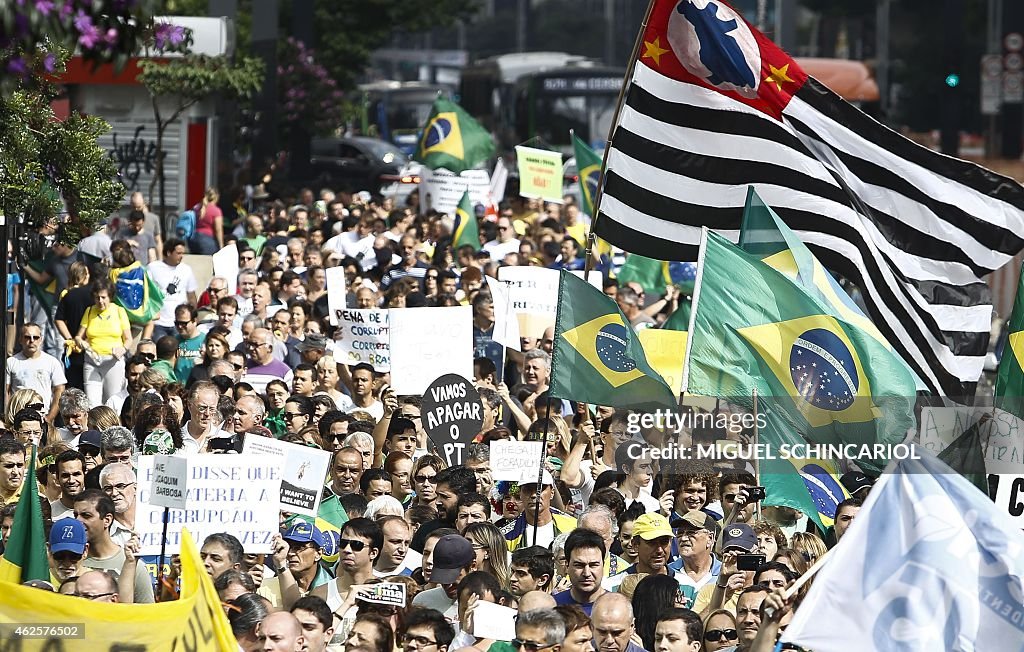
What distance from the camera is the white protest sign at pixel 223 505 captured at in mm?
8523

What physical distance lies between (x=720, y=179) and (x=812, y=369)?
1.70m

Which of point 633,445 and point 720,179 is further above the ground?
point 720,179

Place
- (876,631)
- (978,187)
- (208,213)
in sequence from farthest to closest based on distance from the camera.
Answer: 1. (208,213)
2. (978,187)
3. (876,631)

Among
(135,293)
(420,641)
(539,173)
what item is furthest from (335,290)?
(420,641)

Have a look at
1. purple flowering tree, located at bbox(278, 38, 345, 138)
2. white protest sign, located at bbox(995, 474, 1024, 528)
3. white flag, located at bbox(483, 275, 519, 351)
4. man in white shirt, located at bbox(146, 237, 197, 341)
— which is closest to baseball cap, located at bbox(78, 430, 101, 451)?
white flag, located at bbox(483, 275, 519, 351)

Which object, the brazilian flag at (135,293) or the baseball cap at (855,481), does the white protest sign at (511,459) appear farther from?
the brazilian flag at (135,293)

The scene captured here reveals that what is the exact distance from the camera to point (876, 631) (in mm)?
6441

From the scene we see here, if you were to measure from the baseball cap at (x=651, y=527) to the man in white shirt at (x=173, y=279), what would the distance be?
25.9 ft

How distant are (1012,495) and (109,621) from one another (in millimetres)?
4162

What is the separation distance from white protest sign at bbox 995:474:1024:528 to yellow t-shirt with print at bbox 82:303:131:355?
750 centimetres

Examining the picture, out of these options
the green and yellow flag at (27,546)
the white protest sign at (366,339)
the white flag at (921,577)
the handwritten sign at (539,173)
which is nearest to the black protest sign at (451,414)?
the white protest sign at (366,339)

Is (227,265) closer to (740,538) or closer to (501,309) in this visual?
(501,309)

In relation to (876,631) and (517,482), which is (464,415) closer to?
(517,482)

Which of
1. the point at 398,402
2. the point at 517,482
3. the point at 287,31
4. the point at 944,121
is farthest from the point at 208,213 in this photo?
the point at 287,31
